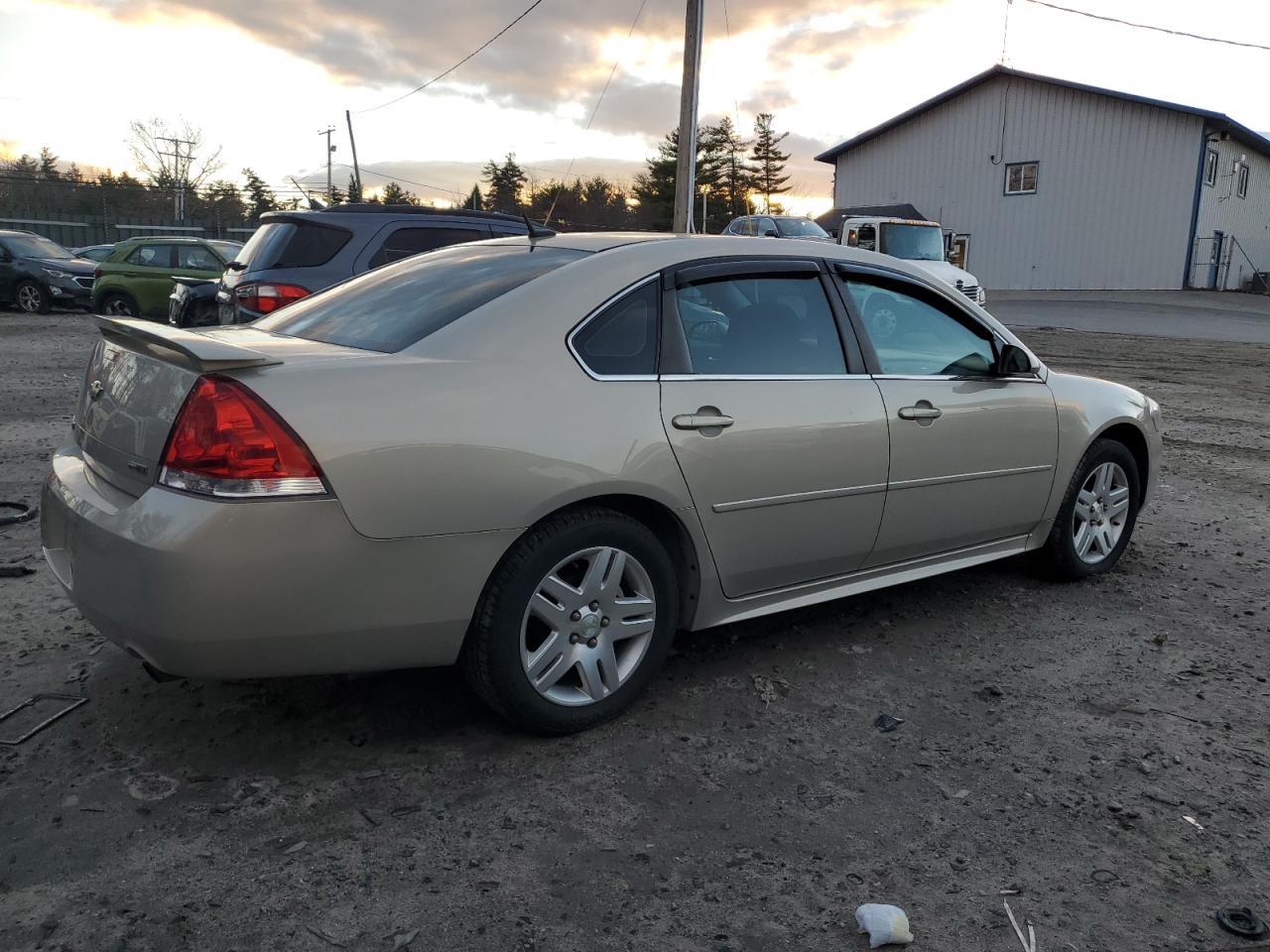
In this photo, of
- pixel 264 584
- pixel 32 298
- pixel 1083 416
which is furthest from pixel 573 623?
pixel 32 298

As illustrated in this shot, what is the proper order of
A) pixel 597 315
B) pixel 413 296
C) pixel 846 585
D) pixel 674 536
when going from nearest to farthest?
pixel 597 315 < pixel 674 536 < pixel 413 296 < pixel 846 585

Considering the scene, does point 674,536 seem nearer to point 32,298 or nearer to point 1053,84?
point 32,298

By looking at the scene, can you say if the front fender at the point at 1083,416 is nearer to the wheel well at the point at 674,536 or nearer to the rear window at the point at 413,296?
the wheel well at the point at 674,536

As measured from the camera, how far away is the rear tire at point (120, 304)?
17.6 metres

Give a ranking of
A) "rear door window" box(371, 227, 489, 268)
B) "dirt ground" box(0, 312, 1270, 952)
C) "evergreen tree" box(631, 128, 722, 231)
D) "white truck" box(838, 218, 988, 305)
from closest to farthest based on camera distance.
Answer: "dirt ground" box(0, 312, 1270, 952)
"rear door window" box(371, 227, 489, 268)
"white truck" box(838, 218, 988, 305)
"evergreen tree" box(631, 128, 722, 231)

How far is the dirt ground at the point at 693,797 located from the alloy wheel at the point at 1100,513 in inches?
20.6

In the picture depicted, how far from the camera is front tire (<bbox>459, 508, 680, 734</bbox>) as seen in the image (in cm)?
297

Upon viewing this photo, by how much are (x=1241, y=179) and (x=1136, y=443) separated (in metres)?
40.8

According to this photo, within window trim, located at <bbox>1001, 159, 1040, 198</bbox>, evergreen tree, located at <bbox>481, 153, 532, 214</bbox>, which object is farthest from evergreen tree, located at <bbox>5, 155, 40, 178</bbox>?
window trim, located at <bbox>1001, 159, 1040, 198</bbox>

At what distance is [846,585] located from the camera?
Result: 12.9 ft

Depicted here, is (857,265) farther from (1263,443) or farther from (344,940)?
(1263,443)

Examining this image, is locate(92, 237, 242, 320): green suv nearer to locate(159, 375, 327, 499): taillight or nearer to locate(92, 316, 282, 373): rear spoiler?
locate(92, 316, 282, 373): rear spoiler

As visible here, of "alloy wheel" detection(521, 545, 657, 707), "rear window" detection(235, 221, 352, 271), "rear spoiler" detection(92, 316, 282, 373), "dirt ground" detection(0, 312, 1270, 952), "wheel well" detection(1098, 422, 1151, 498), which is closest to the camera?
"dirt ground" detection(0, 312, 1270, 952)

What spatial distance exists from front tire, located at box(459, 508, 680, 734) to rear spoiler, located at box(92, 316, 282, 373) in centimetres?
91
